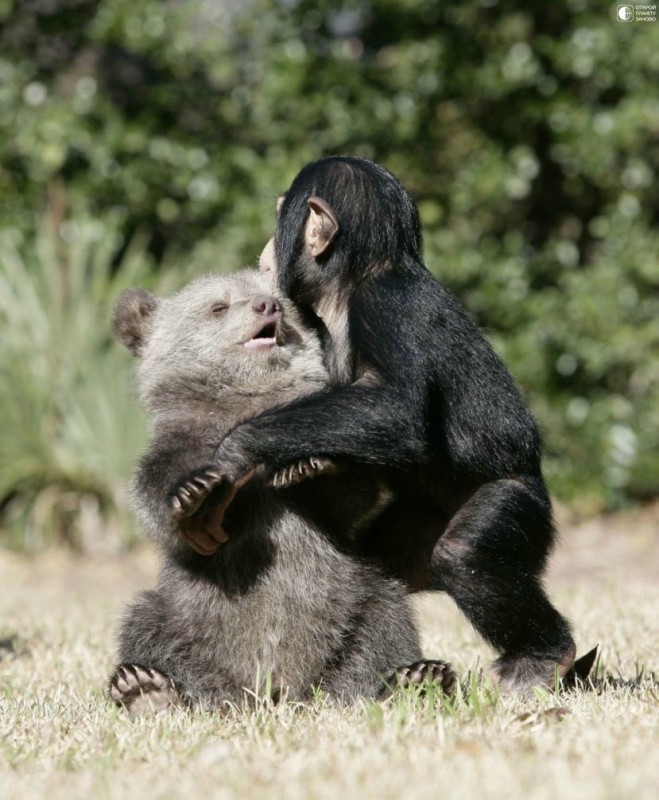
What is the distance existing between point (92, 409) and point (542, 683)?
20.8ft

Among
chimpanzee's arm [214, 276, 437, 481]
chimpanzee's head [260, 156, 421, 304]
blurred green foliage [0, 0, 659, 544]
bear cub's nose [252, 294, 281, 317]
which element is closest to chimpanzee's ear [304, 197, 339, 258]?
chimpanzee's head [260, 156, 421, 304]

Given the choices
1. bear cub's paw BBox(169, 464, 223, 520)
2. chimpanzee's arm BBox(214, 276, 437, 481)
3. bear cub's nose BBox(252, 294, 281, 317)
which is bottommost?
bear cub's paw BBox(169, 464, 223, 520)

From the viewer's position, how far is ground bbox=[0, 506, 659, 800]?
270 cm

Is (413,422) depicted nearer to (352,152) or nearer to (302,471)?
(302,471)

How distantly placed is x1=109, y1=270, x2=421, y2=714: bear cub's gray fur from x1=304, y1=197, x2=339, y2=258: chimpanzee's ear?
558mm

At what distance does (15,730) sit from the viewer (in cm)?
363

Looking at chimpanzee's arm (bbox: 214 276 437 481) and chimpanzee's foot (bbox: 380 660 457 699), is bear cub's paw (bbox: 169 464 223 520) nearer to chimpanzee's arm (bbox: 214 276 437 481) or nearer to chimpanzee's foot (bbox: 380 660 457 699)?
chimpanzee's arm (bbox: 214 276 437 481)

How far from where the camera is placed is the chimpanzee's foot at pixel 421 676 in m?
3.92

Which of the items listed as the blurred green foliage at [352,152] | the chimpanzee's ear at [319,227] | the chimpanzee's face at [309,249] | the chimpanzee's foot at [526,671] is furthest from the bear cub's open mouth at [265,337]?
the blurred green foliage at [352,152]

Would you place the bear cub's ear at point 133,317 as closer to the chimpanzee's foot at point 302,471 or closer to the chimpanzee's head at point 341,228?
the chimpanzee's head at point 341,228

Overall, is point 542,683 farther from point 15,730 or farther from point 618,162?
point 618,162

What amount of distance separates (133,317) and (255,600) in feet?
4.29

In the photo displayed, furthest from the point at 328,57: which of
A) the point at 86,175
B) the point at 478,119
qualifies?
the point at 86,175

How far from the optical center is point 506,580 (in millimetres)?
3922
